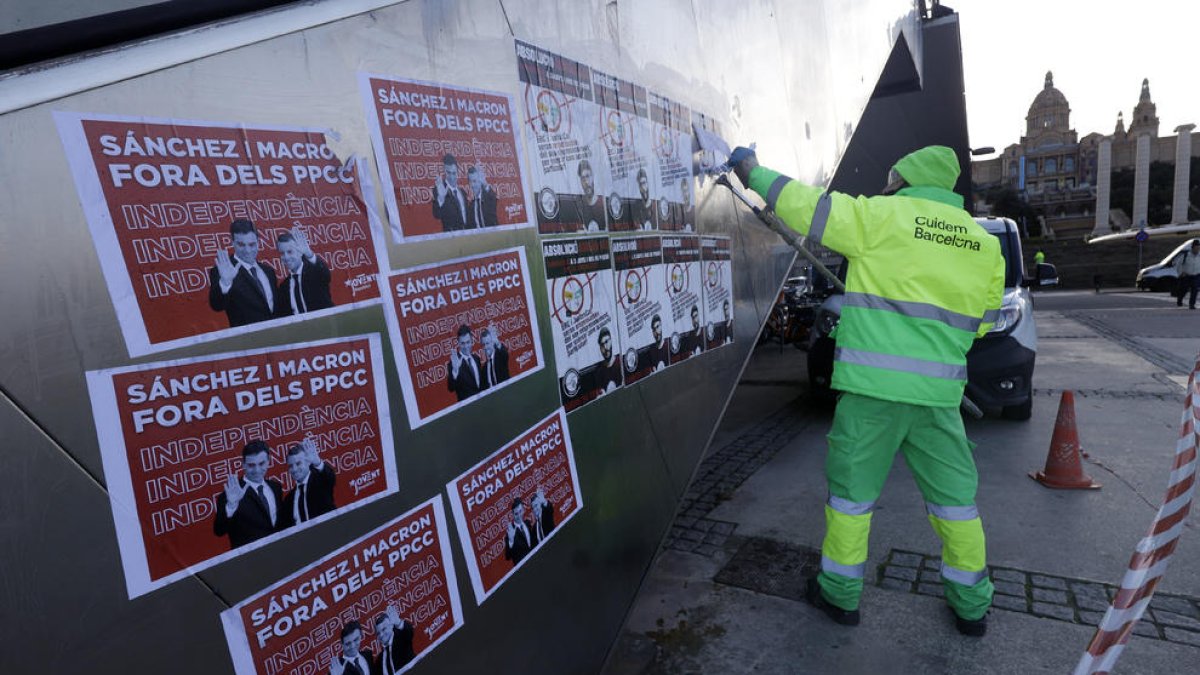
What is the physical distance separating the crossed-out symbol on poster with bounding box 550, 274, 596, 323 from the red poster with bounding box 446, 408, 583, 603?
333mm

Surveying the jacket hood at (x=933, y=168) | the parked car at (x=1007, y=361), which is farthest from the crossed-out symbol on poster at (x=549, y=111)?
the parked car at (x=1007, y=361)

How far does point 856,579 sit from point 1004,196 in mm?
90138

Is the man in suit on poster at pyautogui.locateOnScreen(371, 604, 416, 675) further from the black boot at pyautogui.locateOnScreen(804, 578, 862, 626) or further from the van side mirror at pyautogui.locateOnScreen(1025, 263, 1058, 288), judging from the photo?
the van side mirror at pyautogui.locateOnScreen(1025, 263, 1058, 288)

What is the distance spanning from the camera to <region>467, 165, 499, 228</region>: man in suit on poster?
6.15 ft

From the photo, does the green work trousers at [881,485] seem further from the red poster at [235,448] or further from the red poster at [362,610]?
the red poster at [235,448]

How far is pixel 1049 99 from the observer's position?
340 ft

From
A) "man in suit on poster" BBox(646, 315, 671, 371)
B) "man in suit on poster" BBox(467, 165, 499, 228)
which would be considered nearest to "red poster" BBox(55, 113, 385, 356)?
"man in suit on poster" BBox(467, 165, 499, 228)

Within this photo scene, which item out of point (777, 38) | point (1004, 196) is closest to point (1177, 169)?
point (1004, 196)

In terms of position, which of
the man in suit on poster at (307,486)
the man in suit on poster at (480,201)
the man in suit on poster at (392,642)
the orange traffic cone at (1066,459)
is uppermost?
the man in suit on poster at (480,201)

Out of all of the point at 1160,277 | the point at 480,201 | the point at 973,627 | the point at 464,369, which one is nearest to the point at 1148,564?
the point at 973,627

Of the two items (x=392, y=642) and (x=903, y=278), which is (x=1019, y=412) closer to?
(x=903, y=278)

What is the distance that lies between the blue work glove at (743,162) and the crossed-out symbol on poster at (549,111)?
1.15 meters

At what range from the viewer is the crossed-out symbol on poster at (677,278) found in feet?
9.49

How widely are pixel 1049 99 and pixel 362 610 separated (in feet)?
425
